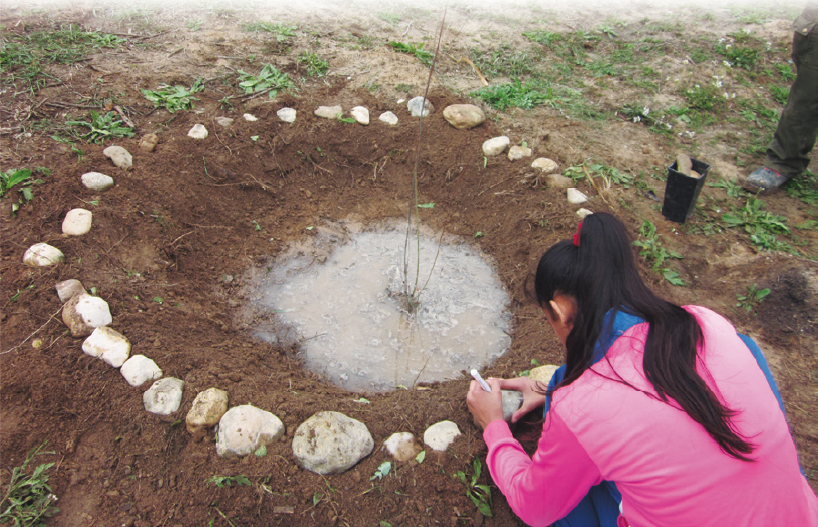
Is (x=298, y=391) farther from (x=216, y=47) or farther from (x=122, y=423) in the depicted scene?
(x=216, y=47)

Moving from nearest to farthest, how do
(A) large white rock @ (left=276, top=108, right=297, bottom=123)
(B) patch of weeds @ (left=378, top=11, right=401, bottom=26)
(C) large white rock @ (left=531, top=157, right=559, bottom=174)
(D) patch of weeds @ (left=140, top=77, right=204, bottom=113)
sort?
(C) large white rock @ (left=531, top=157, right=559, bottom=174)
(D) patch of weeds @ (left=140, top=77, right=204, bottom=113)
(A) large white rock @ (left=276, top=108, right=297, bottom=123)
(B) patch of weeds @ (left=378, top=11, right=401, bottom=26)

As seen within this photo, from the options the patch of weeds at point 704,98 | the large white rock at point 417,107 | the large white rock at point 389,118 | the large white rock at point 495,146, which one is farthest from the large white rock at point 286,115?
the patch of weeds at point 704,98

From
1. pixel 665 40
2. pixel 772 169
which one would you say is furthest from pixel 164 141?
pixel 665 40

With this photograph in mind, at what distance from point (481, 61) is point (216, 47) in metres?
2.69

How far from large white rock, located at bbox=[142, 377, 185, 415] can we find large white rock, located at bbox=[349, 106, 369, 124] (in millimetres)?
2773

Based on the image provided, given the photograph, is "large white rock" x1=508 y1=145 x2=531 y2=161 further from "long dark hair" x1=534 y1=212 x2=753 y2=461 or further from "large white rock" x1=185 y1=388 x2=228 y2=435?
"large white rock" x1=185 y1=388 x2=228 y2=435

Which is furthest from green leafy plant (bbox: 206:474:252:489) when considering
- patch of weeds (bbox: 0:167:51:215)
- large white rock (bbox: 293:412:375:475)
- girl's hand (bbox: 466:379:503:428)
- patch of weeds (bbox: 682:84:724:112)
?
patch of weeds (bbox: 682:84:724:112)

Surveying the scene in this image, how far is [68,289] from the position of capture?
2.46 m

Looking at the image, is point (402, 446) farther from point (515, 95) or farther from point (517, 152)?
point (515, 95)

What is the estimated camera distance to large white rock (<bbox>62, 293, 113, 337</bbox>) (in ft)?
7.65

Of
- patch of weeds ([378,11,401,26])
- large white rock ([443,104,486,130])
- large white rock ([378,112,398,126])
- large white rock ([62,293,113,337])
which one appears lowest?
large white rock ([62,293,113,337])

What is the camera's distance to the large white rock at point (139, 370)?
7.26 feet

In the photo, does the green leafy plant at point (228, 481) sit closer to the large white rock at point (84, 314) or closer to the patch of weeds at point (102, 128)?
the large white rock at point (84, 314)

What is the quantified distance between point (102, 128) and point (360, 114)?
6.62 feet
